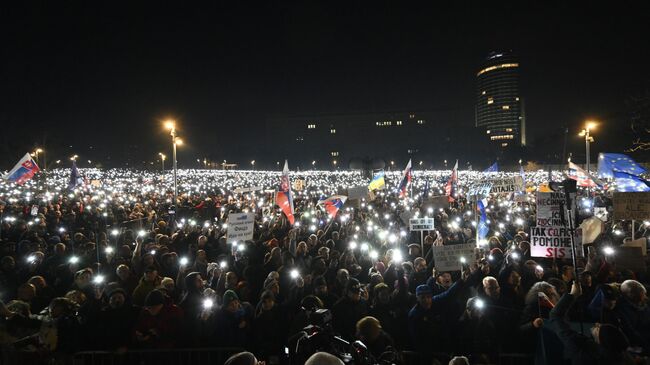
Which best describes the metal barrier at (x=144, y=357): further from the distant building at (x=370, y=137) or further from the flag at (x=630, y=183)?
the distant building at (x=370, y=137)

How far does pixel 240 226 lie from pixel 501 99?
601ft

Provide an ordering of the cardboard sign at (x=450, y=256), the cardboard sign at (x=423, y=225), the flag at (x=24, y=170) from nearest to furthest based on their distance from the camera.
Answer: the cardboard sign at (x=450, y=256)
the cardboard sign at (x=423, y=225)
the flag at (x=24, y=170)

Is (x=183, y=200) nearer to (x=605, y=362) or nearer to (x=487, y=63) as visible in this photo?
(x=605, y=362)

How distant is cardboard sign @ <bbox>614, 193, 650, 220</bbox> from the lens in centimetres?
877

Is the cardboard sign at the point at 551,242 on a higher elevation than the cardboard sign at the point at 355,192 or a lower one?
lower

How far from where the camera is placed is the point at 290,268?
784cm

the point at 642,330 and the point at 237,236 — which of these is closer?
the point at 642,330

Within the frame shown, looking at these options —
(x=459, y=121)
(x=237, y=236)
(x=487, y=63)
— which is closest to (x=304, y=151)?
(x=459, y=121)

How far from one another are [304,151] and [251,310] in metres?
97.1

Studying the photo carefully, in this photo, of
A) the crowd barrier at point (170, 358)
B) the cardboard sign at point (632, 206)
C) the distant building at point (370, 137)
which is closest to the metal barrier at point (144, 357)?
the crowd barrier at point (170, 358)

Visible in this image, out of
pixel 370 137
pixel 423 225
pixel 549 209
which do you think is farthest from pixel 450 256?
pixel 370 137

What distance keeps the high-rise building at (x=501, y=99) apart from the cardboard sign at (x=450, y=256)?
167m

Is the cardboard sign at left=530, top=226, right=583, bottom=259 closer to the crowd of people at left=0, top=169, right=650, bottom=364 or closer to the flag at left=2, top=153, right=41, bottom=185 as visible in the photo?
the crowd of people at left=0, top=169, right=650, bottom=364

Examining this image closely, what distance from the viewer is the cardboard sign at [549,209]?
288 inches
